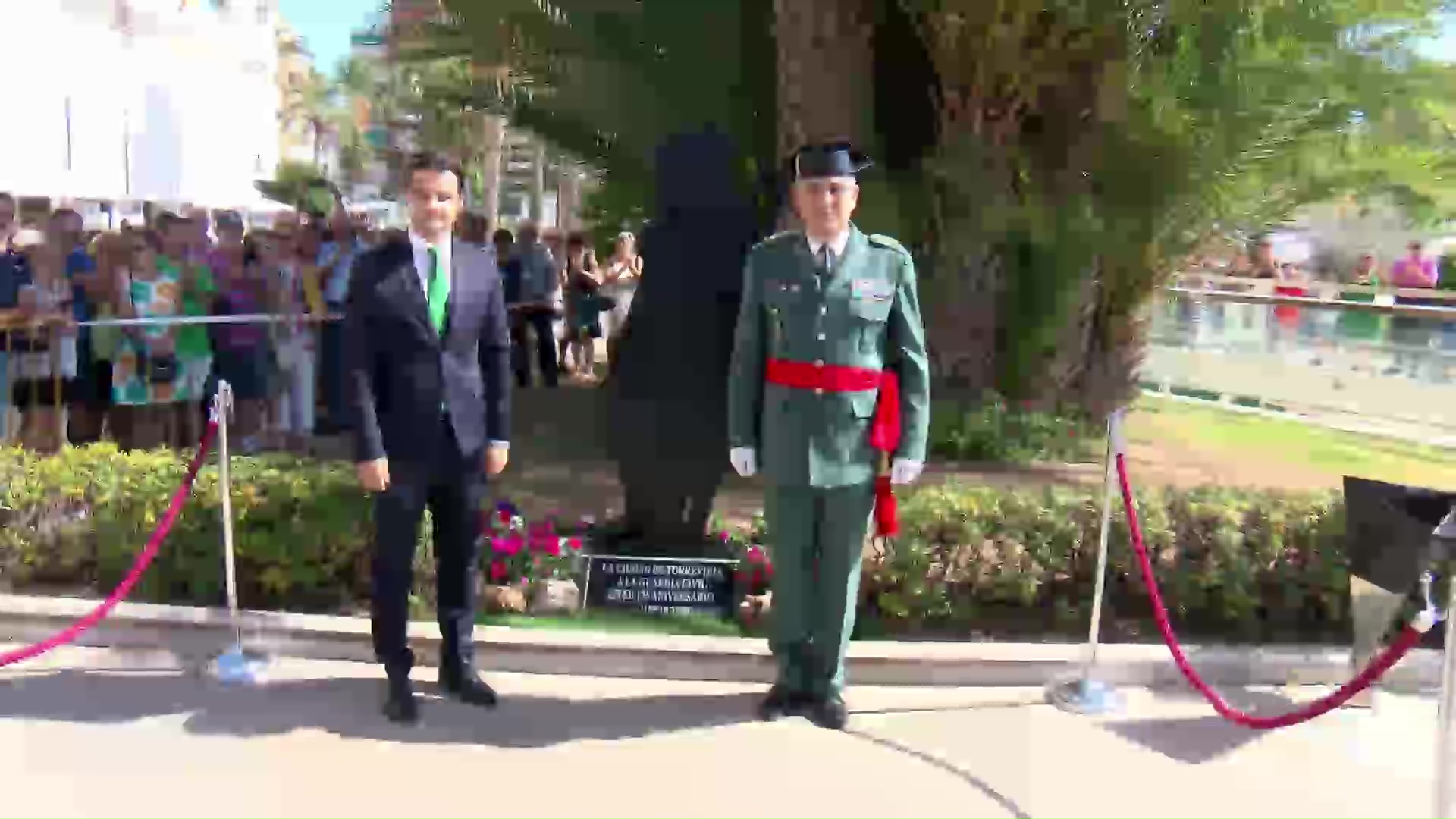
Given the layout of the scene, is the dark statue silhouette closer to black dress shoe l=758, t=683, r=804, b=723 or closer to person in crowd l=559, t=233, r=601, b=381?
black dress shoe l=758, t=683, r=804, b=723

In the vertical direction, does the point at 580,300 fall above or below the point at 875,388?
above

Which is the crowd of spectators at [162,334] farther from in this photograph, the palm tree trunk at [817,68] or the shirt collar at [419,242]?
the shirt collar at [419,242]

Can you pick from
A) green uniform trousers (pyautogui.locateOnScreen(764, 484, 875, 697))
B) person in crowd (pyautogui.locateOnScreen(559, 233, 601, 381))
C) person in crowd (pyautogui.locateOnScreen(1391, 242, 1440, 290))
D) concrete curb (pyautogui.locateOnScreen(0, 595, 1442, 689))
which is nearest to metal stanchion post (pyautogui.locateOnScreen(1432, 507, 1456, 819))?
concrete curb (pyautogui.locateOnScreen(0, 595, 1442, 689))

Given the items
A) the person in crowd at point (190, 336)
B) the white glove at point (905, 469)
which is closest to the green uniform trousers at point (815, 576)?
the white glove at point (905, 469)

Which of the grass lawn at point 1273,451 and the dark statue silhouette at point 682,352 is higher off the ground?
the dark statue silhouette at point 682,352

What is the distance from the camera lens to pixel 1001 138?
7715 millimetres

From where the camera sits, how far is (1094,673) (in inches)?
177

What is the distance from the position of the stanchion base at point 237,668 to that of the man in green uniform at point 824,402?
184 centimetres

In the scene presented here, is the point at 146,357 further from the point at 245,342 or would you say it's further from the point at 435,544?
the point at 435,544

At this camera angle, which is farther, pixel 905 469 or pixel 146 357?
pixel 146 357

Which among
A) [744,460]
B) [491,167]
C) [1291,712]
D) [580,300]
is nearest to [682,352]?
[744,460]

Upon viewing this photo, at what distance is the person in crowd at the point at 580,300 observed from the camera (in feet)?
37.6

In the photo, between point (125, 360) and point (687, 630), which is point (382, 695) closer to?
point (687, 630)

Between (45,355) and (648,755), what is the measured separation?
5.36m
